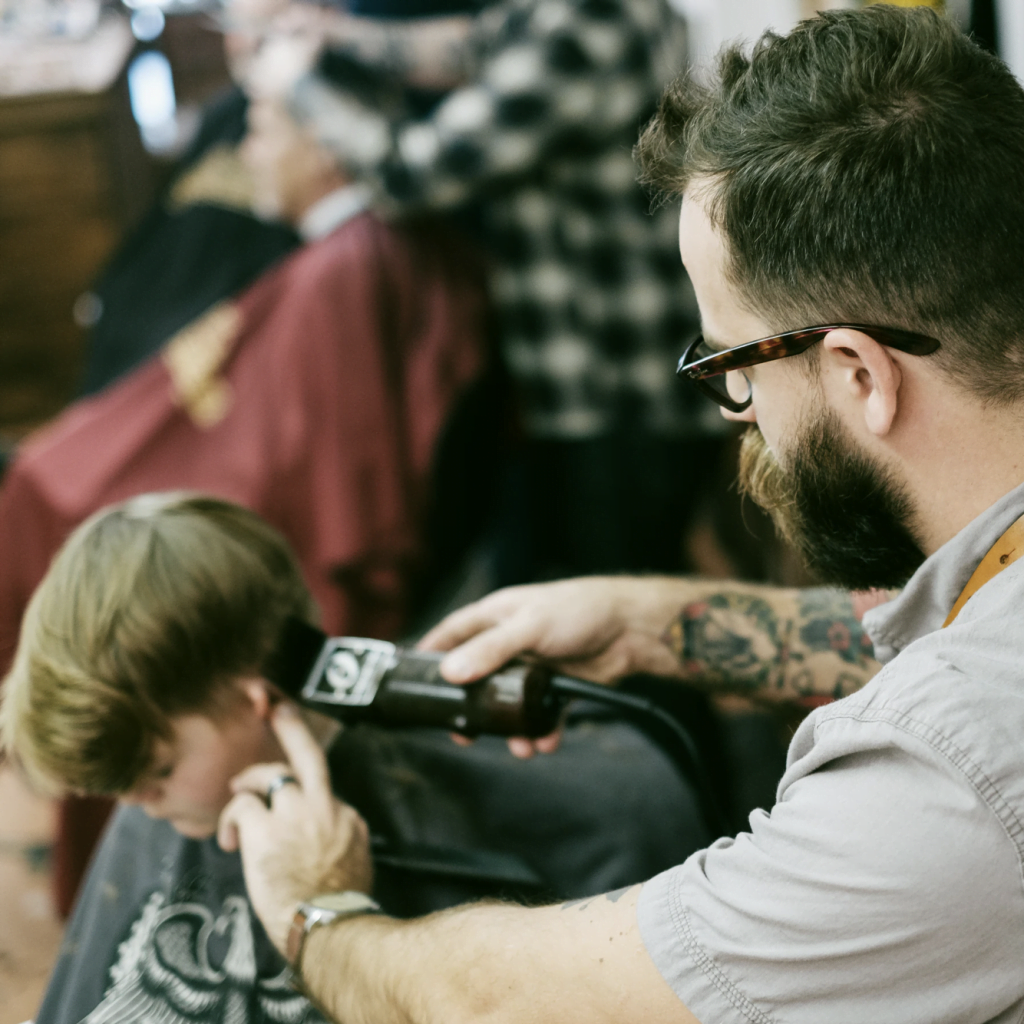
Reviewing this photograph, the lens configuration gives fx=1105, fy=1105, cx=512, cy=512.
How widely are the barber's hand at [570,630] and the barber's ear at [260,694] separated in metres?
0.18

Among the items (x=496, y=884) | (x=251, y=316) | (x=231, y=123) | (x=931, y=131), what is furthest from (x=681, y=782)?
(x=231, y=123)

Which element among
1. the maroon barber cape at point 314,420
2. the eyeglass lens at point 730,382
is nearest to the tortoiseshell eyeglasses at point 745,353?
the eyeglass lens at point 730,382

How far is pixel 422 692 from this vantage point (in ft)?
3.60

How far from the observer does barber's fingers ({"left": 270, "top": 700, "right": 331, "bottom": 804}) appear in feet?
3.55

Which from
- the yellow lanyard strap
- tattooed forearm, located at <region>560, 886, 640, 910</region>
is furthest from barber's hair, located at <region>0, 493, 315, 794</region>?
the yellow lanyard strap

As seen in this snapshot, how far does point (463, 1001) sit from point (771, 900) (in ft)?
0.86

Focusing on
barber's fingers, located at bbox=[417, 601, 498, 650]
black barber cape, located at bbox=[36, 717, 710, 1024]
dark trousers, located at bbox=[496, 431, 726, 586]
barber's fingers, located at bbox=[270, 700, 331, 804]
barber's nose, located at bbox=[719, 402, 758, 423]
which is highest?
barber's nose, located at bbox=[719, 402, 758, 423]

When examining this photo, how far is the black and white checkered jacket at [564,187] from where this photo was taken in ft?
6.22

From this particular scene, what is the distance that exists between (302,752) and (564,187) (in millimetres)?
1304

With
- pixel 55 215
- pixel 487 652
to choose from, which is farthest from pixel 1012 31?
pixel 55 215

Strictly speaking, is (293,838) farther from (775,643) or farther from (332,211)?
(332,211)

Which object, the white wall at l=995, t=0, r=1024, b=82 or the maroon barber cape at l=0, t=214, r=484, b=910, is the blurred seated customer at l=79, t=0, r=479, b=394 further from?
the white wall at l=995, t=0, r=1024, b=82

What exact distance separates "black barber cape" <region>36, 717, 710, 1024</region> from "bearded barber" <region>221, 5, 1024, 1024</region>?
0.36 ft

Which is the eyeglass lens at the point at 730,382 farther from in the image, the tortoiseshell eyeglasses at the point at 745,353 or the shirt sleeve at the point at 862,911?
the shirt sleeve at the point at 862,911
